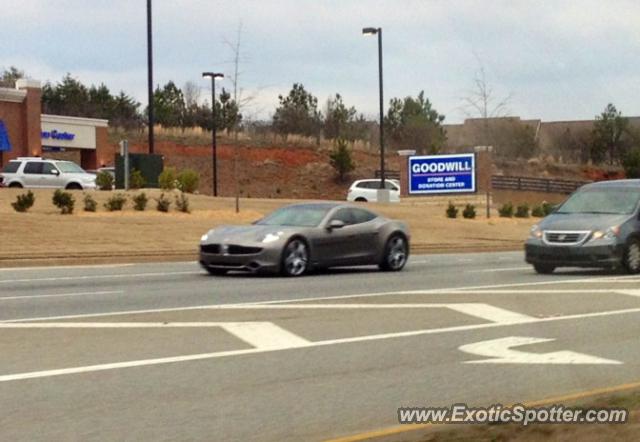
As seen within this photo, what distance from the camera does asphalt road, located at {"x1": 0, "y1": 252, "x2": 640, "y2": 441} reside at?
8.09 meters

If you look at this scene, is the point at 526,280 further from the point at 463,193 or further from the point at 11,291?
the point at 463,193

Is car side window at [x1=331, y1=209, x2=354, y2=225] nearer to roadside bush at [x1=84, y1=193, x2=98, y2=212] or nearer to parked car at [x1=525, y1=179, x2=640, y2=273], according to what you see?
parked car at [x1=525, y1=179, x2=640, y2=273]

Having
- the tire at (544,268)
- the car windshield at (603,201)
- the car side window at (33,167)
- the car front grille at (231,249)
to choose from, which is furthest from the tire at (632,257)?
the car side window at (33,167)

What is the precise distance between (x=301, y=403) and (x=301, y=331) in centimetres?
375

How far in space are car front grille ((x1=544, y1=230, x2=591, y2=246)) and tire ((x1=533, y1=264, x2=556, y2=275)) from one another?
717mm

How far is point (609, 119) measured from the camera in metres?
62.8

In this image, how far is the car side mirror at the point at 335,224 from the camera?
67.4ft

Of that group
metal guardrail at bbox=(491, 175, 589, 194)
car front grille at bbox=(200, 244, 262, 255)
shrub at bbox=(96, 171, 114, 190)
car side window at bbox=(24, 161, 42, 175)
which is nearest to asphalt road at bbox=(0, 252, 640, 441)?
car front grille at bbox=(200, 244, 262, 255)

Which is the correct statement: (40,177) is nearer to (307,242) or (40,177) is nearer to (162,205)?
(162,205)

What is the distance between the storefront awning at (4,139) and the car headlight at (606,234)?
3907 cm

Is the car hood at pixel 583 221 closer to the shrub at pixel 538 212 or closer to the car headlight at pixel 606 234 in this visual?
the car headlight at pixel 606 234

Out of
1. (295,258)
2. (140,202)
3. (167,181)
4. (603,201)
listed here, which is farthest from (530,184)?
(295,258)

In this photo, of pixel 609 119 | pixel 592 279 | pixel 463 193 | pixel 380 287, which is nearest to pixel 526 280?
pixel 592 279

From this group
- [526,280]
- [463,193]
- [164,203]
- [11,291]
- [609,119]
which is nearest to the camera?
[11,291]
